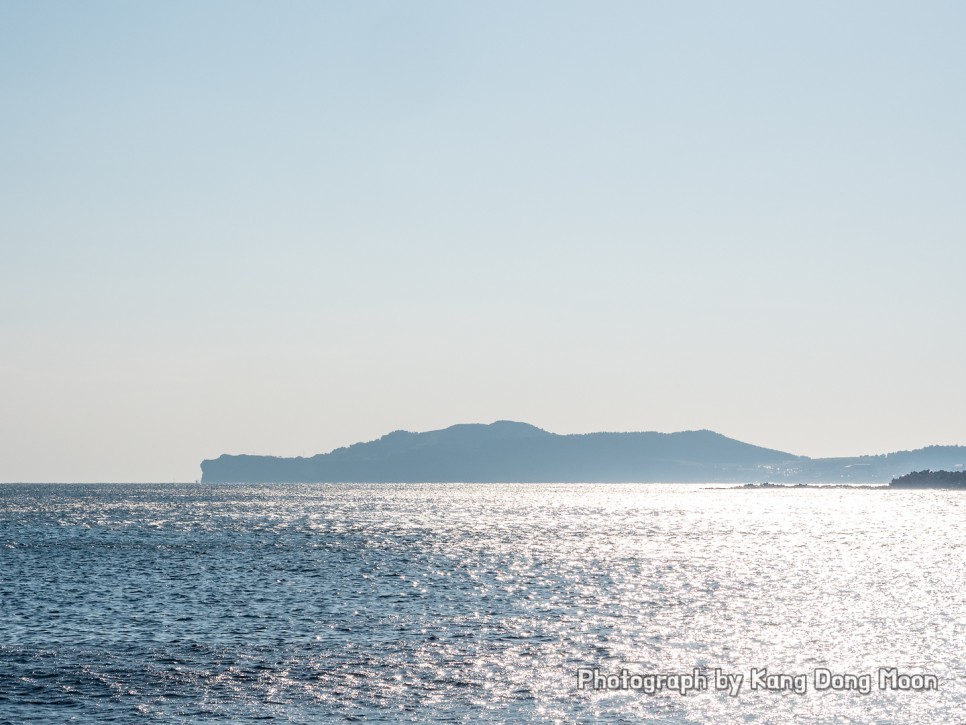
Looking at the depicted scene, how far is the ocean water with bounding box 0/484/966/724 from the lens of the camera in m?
40.5

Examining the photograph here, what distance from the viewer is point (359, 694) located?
42.3 metres

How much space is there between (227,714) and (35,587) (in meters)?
47.6

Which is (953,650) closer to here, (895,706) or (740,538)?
(895,706)

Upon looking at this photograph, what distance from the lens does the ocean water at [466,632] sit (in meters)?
40.5

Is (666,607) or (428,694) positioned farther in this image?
(666,607)

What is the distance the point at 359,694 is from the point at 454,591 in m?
37.2

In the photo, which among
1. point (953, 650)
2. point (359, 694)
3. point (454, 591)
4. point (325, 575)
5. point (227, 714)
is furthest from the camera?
point (325, 575)

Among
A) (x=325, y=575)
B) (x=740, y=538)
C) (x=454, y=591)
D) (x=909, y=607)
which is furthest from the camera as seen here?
(x=740, y=538)

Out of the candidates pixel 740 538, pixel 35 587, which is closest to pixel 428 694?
pixel 35 587

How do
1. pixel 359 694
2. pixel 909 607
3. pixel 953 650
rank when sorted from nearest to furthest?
1. pixel 359 694
2. pixel 953 650
3. pixel 909 607

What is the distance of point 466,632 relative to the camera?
5875cm

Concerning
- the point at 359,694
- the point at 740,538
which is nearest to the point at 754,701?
the point at 359,694

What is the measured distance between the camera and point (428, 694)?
139 ft

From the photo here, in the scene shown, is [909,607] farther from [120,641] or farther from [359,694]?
[120,641]
